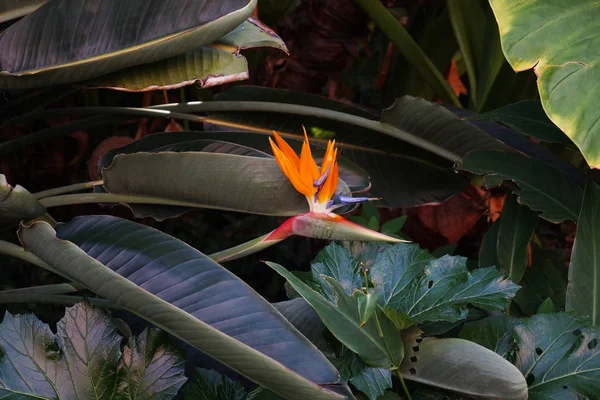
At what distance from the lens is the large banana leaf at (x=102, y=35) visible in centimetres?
101

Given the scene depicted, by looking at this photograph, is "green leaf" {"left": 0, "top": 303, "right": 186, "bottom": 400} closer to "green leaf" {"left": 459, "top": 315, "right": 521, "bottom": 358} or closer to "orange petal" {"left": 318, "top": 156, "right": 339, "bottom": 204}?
"orange petal" {"left": 318, "top": 156, "right": 339, "bottom": 204}

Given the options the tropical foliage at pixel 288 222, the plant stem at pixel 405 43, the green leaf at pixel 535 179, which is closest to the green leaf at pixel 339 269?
the tropical foliage at pixel 288 222

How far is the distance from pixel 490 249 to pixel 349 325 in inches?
25.0

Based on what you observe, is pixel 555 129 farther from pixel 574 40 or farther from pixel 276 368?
pixel 276 368

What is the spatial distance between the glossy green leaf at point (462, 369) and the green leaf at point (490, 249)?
0.50 m

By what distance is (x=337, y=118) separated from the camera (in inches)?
53.7

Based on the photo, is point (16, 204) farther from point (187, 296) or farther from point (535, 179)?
point (535, 179)

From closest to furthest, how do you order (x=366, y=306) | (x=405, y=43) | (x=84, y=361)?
(x=366, y=306) < (x=84, y=361) < (x=405, y=43)

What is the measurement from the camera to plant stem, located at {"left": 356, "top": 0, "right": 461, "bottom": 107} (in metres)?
1.61

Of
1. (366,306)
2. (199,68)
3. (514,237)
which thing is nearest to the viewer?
(366,306)

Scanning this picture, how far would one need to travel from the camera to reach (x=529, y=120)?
1292 mm

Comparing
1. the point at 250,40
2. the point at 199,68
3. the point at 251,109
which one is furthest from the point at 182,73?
the point at 251,109

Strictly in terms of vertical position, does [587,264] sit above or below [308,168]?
below

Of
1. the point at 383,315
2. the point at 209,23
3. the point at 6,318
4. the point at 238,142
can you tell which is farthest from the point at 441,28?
the point at 6,318
